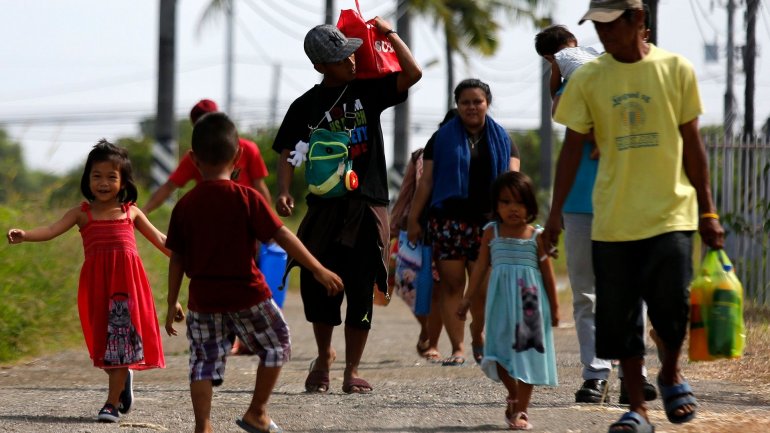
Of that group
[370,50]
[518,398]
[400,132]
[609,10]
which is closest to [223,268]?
[518,398]

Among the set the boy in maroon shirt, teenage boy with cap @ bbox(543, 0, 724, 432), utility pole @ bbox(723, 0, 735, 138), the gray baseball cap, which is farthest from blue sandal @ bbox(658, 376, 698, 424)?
utility pole @ bbox(723, 0, 735, 138)

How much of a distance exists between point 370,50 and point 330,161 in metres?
0.66

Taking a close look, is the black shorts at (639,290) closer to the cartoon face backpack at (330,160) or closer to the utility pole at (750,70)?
the cartoon face backpack at (330,160)

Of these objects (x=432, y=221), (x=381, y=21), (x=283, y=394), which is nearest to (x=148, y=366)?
(x=283, y=394)

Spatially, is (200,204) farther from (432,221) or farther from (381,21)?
(432,221)

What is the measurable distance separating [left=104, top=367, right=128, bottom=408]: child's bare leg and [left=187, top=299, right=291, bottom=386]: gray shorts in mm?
1100

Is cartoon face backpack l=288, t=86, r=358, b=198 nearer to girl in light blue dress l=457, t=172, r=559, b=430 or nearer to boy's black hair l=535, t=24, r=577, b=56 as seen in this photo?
boy's black hair l=535, t=24, r=577, b=56

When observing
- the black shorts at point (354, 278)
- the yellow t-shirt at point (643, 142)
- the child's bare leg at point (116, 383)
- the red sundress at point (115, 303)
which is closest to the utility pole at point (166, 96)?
the black shorts at point (354, 278)

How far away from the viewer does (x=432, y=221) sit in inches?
376

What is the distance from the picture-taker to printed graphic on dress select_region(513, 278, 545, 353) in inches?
254

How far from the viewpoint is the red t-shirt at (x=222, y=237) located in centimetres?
583

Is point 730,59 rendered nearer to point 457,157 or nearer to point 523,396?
point 457,157

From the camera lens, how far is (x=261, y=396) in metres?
5.99

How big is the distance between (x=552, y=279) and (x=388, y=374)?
10.5 ft
